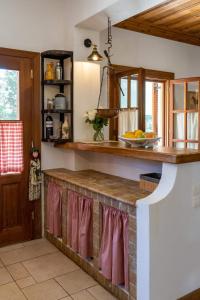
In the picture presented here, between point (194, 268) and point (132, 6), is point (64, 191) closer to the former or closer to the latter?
point (194, 268)

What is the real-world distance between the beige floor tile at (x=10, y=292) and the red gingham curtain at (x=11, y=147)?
1.20 m

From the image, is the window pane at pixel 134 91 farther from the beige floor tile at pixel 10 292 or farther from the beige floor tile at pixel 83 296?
the beige floor tile at pixel 10 292

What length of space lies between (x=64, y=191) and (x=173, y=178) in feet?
4.47

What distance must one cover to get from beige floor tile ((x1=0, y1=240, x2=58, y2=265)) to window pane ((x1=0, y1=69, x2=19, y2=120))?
4.78 ft

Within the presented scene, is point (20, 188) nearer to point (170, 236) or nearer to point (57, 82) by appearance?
point (57, 82)

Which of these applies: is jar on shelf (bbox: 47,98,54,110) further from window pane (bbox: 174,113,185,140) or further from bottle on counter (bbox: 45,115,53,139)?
window pane (bbox: 174,113,185,140)

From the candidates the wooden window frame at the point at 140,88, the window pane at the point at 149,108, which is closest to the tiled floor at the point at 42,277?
the wooden window frame at the point at 140,88

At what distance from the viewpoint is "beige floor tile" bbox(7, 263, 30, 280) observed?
2695 millimetres

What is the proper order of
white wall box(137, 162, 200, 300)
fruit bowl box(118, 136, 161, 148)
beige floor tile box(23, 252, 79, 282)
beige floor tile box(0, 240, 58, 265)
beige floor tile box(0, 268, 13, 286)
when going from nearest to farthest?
white wall box(137, 162, 200, 300)
fruit bowl box(118, 136, 161, 148)
beige floor tile box(0, 268, 13, 286)
beige floor tile box(23, 252, 79, 282)
beige floor tile box(0, 240, 58, 265)

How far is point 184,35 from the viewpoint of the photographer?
169 inches

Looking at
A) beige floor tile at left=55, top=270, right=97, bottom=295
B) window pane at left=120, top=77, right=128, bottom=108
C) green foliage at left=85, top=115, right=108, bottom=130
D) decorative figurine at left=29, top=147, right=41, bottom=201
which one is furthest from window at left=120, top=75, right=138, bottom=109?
beige floor tile at left=55, top=270, right=97, bottom=295

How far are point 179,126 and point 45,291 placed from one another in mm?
3039

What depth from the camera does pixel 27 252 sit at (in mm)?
3184

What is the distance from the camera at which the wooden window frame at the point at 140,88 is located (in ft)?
11.9
